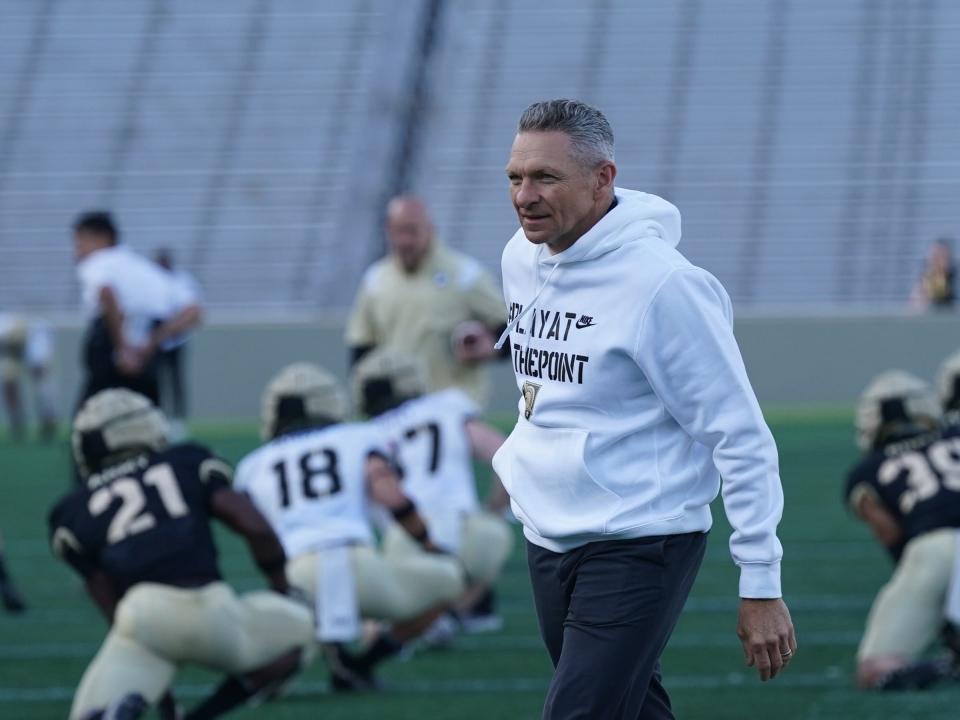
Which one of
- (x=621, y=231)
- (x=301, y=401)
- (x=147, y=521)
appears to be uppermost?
(x=621, y=231)

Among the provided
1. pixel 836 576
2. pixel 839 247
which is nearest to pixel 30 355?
pixel 839 247

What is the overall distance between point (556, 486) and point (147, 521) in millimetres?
2126

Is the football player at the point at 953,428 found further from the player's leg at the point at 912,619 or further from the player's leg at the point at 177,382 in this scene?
the player's leg at the point at 177,382

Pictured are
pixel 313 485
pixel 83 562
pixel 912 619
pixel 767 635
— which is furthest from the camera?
pixel 313 485

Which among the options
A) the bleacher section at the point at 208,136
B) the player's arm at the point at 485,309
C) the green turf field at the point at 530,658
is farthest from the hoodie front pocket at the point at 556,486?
the bleacher section at the point at 208,136

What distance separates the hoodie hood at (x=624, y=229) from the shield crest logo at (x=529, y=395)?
26 centimetres

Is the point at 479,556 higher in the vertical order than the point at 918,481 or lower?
lower

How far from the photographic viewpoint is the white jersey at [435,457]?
24.0 feet

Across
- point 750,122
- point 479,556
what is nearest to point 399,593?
point 479,556

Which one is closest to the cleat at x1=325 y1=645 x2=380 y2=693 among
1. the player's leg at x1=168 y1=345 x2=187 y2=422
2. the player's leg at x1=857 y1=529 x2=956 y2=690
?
the player's leg at x1=857 y1=529 x2=956 y2=690

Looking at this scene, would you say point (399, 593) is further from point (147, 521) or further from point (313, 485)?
point (147, 521)

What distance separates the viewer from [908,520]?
6332mm

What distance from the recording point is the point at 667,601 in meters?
3.50

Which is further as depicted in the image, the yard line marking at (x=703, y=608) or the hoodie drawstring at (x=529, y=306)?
the yard line marking at (x=703, y=608)
